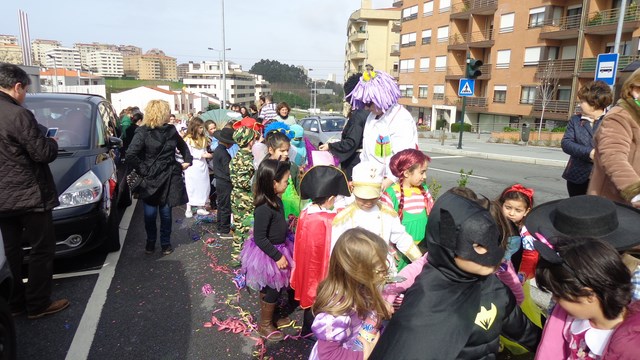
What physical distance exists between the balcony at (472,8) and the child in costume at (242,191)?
36.3m

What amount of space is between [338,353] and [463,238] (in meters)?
0.95

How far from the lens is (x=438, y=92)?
4219cm

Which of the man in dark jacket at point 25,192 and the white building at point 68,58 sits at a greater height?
the white building at point 68,58

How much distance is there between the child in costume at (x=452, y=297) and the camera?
1.58 m

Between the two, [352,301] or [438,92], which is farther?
[438,92]

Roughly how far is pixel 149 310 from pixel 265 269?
122 centimetres

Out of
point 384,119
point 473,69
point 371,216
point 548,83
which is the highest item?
point 548,83

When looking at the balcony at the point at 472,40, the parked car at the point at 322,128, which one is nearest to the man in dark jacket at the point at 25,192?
the parked car at the point at 322,128

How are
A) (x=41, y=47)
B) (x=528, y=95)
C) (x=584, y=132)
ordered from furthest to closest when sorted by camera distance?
(x=41, y=47) < (x=528, y=95) < (x=584, y=132)

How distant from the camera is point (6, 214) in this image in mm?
3309

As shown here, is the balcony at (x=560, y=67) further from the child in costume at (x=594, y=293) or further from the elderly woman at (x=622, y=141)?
the child in costume at (x=594, y=293)

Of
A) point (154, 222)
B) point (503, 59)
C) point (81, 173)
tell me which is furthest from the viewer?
point (503, 59)

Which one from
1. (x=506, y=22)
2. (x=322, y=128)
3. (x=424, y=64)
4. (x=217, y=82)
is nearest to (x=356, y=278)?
(x=322, y=128)

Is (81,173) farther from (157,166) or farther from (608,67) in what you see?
(608,67)
